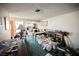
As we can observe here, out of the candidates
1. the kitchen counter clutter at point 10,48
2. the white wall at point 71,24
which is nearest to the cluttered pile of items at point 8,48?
the kitchen counter clutter at point 10,48

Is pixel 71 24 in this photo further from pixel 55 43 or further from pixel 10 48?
pixel 10 48

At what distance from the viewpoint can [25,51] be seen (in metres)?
1.80

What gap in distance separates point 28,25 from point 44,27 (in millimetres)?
262

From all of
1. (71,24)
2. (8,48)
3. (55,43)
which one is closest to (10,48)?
(8,48)

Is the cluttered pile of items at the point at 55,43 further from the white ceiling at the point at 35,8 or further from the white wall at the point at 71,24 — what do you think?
the white ceiling at the point at 35,8

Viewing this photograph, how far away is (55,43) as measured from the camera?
1.83 metres

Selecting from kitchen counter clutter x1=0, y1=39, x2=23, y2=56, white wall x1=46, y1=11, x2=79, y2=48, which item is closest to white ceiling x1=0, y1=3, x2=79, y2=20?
white wall x1=46, y1=11, x2=79, y2=48

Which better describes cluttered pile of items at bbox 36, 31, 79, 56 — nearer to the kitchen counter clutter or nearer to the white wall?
the white wall

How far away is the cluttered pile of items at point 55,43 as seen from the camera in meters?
1.80

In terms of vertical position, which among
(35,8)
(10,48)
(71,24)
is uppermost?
(35,8)

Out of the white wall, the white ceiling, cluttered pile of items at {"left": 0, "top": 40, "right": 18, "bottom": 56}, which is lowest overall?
cluttered pile of items at {"left": 0, "top": 40, "right": 18, "bottom": 56}

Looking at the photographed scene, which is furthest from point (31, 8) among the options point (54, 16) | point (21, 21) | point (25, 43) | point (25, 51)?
point (25, 51)

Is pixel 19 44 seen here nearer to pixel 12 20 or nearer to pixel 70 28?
pixel 12 20

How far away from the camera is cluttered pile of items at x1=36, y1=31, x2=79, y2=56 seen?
5.91 feet
